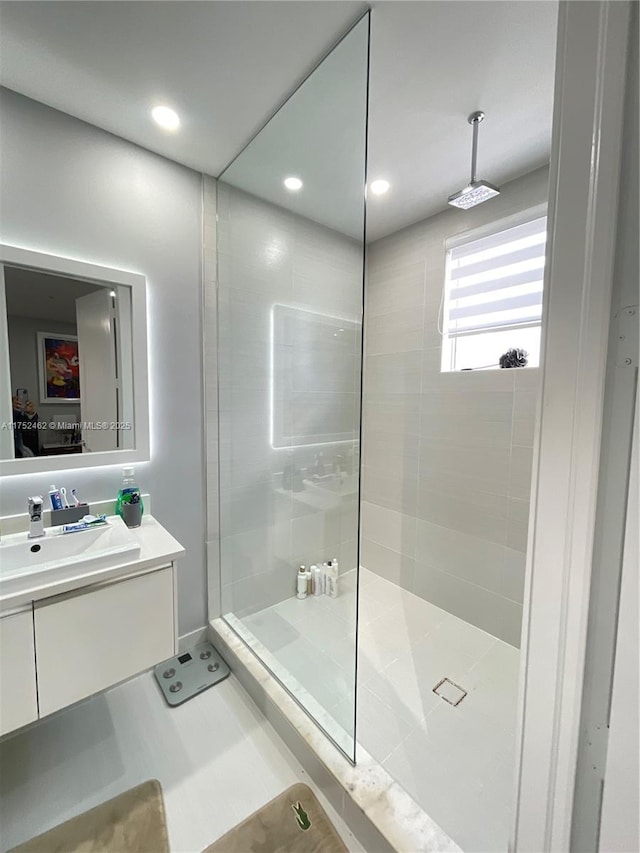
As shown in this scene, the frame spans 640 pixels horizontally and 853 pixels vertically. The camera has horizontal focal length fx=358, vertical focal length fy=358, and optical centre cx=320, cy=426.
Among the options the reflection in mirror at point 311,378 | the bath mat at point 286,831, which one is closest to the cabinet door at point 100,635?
the bath mat at point 286,831

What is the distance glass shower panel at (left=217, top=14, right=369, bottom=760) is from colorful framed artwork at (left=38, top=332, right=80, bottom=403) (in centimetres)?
68

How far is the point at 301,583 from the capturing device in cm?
220

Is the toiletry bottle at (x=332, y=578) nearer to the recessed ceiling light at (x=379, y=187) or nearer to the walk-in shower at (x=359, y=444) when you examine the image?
the walk-in shower at (x=359, y=444)

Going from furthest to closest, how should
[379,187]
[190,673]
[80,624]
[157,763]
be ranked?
[379,187], [190,673], [157,763], [80,624]

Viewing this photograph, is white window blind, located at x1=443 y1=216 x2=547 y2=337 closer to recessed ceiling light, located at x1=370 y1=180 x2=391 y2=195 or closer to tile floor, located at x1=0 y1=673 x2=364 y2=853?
recessed ceiling light, located at x1=370 y1=180 x2=391 y2=195

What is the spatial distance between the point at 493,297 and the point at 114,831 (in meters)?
2.82

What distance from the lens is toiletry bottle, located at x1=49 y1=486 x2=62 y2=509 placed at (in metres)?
1.53

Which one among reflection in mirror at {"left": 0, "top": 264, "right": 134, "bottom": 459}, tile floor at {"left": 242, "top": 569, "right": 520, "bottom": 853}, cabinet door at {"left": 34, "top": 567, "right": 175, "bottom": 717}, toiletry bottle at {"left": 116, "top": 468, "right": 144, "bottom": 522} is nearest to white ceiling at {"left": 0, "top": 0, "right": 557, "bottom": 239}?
reflection in mirror at {"left": 0, "top": 264, "right": 134, "bottom": 459}

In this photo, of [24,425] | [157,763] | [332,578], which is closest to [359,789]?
[157,763]

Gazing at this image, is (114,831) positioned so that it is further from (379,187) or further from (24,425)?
(379,187)

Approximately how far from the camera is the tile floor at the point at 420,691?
4.18 ft

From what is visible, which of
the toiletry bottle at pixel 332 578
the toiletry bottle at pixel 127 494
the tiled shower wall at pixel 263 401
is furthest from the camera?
the toiletry bottle at pixel 332 578

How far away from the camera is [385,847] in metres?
1.08

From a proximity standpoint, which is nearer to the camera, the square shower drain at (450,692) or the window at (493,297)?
the square shower drain at (450,692)
